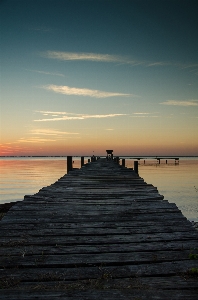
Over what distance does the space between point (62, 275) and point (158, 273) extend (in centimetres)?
110

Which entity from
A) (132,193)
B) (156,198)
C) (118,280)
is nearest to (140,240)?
(118,280)

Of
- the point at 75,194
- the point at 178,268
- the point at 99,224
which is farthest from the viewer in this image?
the point at 75,194

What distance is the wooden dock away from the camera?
8.68 ft

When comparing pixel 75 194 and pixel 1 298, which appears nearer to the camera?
pixel 1 298

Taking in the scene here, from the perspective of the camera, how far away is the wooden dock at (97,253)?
2645mm

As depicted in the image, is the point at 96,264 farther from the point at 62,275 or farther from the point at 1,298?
the point at 1,298

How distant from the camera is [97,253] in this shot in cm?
353

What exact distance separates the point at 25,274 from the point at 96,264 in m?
0.85

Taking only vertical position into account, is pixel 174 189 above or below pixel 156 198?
below

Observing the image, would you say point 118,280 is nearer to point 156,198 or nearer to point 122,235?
point 122,235

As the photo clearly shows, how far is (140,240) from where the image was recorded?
397cm

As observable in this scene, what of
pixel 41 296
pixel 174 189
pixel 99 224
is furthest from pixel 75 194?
pixel 174 189

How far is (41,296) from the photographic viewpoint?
8.23 ft

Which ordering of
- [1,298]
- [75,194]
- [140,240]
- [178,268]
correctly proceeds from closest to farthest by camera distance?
[1,298]
[178,268]
[140,240]
[75,194]
